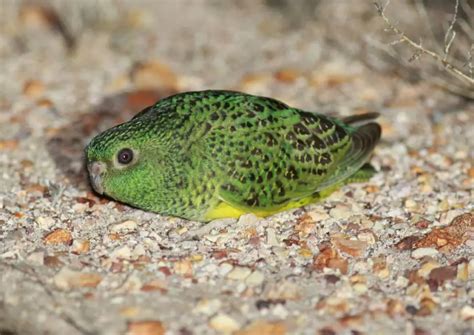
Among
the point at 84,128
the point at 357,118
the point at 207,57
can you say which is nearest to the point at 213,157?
the point at 357,118

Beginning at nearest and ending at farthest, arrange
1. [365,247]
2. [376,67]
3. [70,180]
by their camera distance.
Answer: [365,247] < [70,180] < [376,67]

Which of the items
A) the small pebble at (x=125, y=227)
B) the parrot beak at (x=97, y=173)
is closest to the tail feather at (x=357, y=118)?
the small pebble at (x=125, y=227)

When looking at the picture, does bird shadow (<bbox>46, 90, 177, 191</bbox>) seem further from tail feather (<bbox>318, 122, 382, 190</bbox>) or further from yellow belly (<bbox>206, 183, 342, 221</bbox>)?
tail feather (<bbox>318, 122, 382, 190</bbox>)

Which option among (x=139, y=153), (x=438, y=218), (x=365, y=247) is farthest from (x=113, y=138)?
(x=438, y=218)

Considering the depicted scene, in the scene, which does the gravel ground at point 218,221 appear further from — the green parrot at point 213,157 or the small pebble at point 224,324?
the green parrot at point 213,157

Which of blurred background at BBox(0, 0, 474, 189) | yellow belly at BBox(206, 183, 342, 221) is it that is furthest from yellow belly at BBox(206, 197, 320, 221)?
blurred background at BBox(0, 0, 474, 189)

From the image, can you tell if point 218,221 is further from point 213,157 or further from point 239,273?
point 239,273

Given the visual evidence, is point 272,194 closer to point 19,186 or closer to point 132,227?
point 132,227
